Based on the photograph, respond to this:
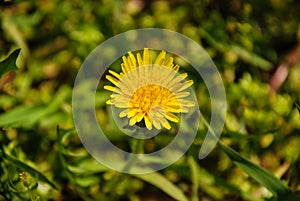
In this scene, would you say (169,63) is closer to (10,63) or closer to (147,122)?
(147,122)

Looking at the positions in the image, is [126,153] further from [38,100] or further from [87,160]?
[38,100]

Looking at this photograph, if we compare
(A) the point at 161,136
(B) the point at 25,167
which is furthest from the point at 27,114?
(A) the point at 161,136

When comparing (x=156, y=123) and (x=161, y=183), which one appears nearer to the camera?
(x=156, y=123)

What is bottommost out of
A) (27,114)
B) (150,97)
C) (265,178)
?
(265,178)

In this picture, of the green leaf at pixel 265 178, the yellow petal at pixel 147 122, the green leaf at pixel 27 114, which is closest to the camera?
the yellow petal at pixel 147 122

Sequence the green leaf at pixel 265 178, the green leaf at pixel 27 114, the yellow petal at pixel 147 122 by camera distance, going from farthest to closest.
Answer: the green leaf at pixel 27 114 → the green leaf at pixel 265 178 → the yellow petal at pixel 147 122

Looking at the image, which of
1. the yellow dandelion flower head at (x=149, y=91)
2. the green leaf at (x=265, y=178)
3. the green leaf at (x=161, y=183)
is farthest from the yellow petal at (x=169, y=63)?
the green leaf at (x=161, y=183)

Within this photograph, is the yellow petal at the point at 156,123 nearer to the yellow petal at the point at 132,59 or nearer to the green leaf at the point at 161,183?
the yellow petal at the point at 132,59
